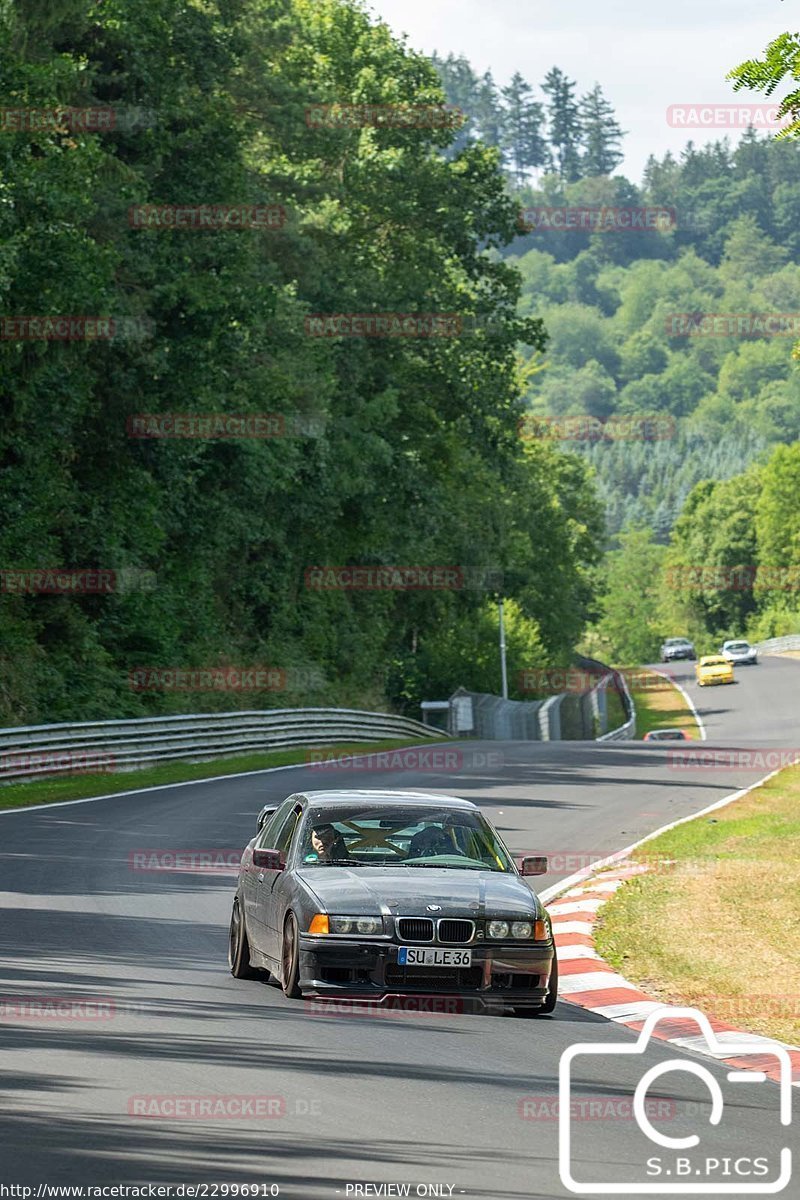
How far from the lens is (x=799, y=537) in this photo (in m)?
157

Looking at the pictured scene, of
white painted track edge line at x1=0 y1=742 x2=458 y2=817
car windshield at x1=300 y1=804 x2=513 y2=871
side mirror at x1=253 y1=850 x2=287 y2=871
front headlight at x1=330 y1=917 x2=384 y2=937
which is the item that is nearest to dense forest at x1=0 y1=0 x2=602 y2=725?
white painted track edge line at x1=0 y1=742 x2=458 y2=817

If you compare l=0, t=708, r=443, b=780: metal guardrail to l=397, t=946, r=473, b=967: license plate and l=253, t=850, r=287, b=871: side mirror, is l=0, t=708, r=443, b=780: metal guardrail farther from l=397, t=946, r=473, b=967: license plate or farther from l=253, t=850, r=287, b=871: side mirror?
l=397, t=946, r=473, b=967: license plate

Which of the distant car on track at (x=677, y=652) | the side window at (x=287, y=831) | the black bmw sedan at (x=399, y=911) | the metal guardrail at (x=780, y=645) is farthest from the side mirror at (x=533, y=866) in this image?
the distant car on track at (x=677, y=652)

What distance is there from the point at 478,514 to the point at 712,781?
38146 mm

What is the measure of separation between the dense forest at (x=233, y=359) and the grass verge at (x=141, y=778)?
11.5 feet

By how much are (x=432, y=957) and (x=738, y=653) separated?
99.3 m

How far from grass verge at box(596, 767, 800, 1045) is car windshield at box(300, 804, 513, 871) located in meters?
1.52

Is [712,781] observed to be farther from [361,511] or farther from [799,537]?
[799,537]

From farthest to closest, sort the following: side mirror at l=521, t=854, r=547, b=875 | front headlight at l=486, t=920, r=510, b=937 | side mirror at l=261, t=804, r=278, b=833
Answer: side mirror at l=261, t=804, r=278, b=833
side mirror at l=521, t=854, r=547, b=875
front headlight at l=486, t=920, r=510, b=937

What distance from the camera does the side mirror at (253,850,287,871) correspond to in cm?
1191

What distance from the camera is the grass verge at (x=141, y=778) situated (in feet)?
96.3

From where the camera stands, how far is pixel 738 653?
10825 centimetres

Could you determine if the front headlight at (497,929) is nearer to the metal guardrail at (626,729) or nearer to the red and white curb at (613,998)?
the red and white curb at (613,998)

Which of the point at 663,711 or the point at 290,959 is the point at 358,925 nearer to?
the point at 290,959
